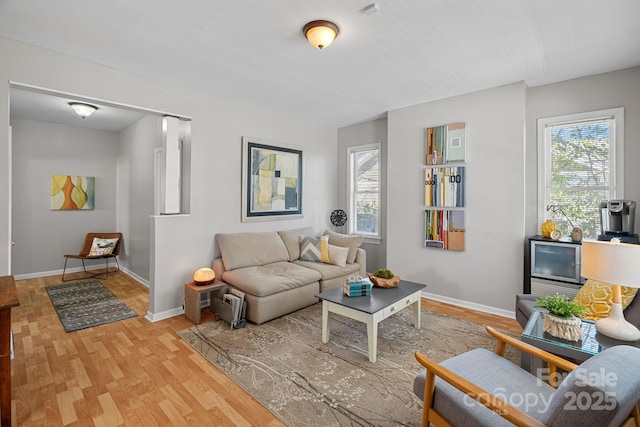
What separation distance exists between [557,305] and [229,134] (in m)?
3.82

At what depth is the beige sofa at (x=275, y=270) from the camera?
3.27m

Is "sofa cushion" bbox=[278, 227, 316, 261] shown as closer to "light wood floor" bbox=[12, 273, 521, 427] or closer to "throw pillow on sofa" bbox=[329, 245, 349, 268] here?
"throw pillow on sofa" bbox=[329, 245, 349, 268]

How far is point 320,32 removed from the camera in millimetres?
2295

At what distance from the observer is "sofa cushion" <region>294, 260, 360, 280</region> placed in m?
3.92

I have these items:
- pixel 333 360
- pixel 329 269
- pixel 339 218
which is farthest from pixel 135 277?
→ pixel 333 360

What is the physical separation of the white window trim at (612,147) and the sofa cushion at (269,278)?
2.81 metres

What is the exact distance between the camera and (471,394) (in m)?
1.27

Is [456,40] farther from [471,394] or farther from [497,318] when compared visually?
[497,318]

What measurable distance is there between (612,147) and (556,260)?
131cm

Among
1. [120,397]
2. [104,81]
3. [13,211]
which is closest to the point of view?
[120,397]

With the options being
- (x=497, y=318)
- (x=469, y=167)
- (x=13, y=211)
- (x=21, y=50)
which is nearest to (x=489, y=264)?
(x=497, y=318)

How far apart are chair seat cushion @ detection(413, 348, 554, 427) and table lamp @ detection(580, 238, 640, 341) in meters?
0.66

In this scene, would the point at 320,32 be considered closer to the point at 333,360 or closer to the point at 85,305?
the point at 333,360

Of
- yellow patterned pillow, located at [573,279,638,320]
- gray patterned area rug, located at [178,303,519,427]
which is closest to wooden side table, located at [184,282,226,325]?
gray patterned area rug, located at [178,303,519,427]
